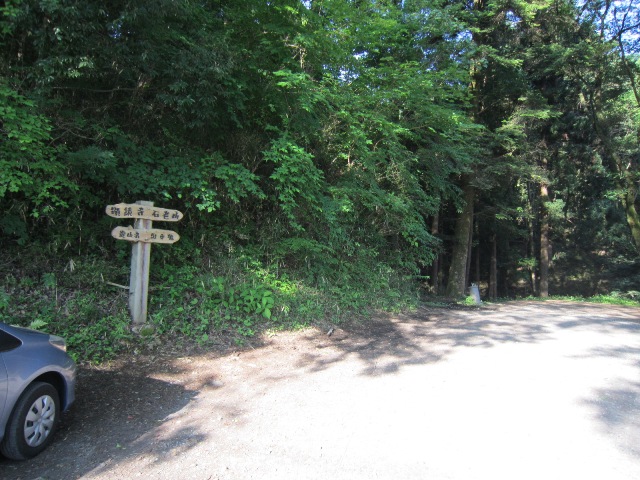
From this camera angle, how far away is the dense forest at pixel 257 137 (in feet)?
20.2

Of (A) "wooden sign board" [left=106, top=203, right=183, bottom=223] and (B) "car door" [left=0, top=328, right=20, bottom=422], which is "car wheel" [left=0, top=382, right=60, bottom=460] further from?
(A) "wooden sign board" [left=106, top=203, right=183, bottom=223]

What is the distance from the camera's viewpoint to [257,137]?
9227 mm

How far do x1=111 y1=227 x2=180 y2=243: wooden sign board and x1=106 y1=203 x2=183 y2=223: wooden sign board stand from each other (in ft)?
0.72

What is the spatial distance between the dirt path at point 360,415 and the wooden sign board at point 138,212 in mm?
2326

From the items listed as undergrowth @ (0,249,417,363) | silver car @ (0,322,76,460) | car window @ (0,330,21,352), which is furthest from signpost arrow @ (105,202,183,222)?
car window @ (0,330,21,352)

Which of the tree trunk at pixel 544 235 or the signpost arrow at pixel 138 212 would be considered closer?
the signpost arrow at pixel 138 212

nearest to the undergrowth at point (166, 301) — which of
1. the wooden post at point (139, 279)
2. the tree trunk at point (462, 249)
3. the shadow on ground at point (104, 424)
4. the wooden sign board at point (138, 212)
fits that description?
the wooden post at point (139, 279)

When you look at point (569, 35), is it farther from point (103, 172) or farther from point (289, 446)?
point (289, 446)

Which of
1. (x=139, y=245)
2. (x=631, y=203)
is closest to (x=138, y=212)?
(x=139, y=245)

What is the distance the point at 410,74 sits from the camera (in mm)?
11703

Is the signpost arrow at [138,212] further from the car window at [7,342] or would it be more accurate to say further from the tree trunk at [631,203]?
the tree trunk at [631,203]

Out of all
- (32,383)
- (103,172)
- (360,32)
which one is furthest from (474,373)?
(360,32)

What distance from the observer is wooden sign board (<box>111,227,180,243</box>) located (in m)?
6.36

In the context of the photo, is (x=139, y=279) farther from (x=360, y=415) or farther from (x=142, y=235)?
(x=360, y=415)
